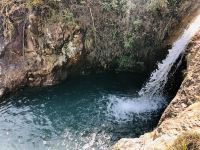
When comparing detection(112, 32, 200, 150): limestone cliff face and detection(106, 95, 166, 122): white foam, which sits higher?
detection(112, 32, 200, 150): limestone cliff face

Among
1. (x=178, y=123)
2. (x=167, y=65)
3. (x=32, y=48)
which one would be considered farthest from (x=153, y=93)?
(x=178, y=123)

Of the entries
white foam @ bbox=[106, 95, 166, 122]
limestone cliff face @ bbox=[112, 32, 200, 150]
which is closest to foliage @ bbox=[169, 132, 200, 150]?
limestone cliff face @ bbox=[112, 32, 200, 150]

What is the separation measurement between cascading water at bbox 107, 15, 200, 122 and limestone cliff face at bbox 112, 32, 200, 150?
3.20 m

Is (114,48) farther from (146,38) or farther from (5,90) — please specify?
(5,90)

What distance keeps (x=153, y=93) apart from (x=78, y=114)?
269 cm

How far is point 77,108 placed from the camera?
35.9ft

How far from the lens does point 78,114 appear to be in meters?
10.6

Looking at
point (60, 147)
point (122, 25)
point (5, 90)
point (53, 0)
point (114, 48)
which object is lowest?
point (60, 147)

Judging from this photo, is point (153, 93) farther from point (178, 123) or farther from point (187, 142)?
point (187, 142)

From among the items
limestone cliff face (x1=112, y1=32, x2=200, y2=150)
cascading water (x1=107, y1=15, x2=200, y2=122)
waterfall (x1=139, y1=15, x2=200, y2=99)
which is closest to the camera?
limestone cliff face (x1=112, y1=32, x2=200, y2=150)

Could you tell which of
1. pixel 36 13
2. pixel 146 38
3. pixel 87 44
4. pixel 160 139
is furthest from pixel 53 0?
pixel 160 139

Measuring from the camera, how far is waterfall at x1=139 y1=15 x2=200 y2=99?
449 inches

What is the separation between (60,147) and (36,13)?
473cm

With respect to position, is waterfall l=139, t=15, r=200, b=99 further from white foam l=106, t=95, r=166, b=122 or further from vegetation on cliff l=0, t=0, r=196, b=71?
vegetation on cliff l=0, t=0, r=196, b=71
